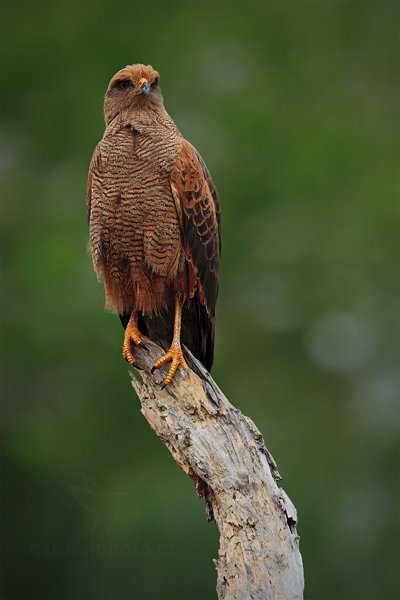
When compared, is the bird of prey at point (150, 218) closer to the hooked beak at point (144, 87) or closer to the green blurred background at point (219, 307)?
the hooked beak at point (144, 87)

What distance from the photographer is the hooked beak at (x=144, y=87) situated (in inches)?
255

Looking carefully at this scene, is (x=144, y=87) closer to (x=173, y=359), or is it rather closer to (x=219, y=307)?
(x=173, y=359)

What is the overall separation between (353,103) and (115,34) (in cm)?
309

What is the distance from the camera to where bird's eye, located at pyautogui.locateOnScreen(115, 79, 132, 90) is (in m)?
6.61

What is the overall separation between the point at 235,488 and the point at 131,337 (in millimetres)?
1579

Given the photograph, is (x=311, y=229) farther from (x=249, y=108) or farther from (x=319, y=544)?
(x=319, y=544)

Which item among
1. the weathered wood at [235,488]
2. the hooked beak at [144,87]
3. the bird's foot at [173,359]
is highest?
the hooked beak at [144,87]

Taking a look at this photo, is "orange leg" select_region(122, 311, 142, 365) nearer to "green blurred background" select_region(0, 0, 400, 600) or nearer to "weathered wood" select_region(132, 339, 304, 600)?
"weathered wood" select_region(132, 339, 304, 600)

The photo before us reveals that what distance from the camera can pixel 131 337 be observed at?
6715 mm

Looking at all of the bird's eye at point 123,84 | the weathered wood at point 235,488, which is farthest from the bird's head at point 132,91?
the weathered wood at point 235,488

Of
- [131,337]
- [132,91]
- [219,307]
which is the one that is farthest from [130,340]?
[219,307]

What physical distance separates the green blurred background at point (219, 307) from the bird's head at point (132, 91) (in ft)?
12.7

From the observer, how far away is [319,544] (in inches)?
389

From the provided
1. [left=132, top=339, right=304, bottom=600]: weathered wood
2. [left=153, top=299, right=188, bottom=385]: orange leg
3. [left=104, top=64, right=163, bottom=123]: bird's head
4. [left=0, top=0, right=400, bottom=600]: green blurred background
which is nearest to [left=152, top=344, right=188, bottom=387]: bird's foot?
[left=153, top=299, right=188, bottom=385]: orange leg
